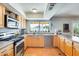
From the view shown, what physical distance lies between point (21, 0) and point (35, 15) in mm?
7106

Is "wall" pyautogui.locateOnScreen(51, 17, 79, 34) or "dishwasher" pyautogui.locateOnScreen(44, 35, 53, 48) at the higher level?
"wall" pyautogui.locateOnScreen(51, 17, 79, 34)

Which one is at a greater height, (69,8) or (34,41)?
(69,8)

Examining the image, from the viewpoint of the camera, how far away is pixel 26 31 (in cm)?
895

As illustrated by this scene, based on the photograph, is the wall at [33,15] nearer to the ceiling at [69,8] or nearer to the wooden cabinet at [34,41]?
the wooden cabinet at [34,41]

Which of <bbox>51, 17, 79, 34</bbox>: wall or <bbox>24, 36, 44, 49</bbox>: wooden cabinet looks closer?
<bbox>24, 36, 44, 49</bbox>: wooden cabinet

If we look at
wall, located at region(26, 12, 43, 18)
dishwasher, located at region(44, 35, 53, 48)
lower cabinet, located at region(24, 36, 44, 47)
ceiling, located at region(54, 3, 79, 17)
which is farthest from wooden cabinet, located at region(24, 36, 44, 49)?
ceiling, located at region(54, 3, 79, 17)

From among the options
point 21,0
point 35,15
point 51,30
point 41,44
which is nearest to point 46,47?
point 41,44

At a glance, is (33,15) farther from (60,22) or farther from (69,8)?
(69,8)

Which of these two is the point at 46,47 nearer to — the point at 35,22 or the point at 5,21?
the point at 35,22

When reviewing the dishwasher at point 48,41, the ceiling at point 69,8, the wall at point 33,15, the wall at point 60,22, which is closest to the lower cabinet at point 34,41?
the dishwasher at point 48,41

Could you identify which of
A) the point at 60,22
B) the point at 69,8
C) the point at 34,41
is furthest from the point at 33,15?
the point at 69,8

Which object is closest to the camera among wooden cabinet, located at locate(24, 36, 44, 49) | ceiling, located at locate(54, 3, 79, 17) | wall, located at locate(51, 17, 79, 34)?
ceiling, located at locate(54, 3, 79, 17)

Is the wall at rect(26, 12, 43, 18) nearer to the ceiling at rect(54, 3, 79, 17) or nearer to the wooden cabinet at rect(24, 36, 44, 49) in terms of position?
the wooden cabinet at rect(24, 36, 44, 49)

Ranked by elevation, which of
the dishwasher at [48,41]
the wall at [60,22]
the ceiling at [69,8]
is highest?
the ceiling at [69,8]
